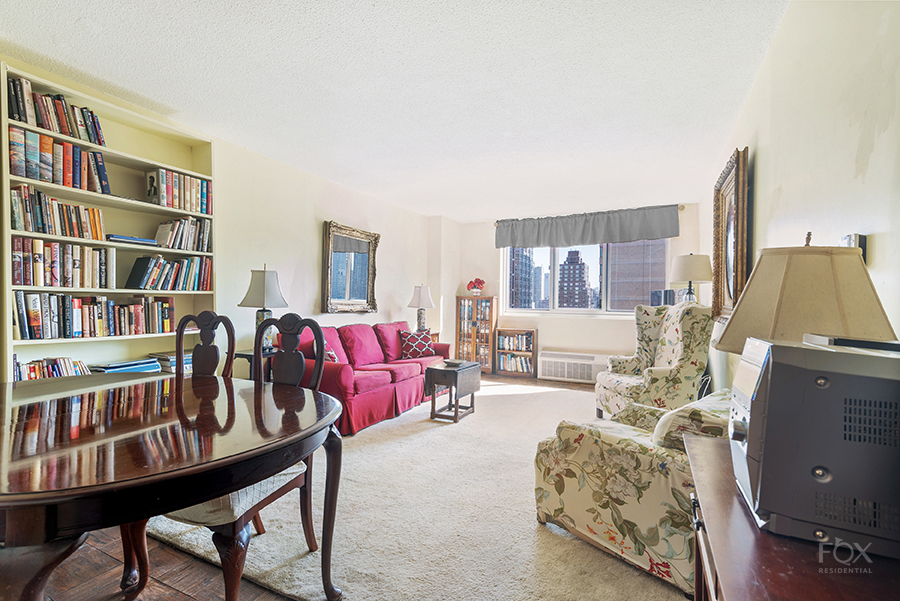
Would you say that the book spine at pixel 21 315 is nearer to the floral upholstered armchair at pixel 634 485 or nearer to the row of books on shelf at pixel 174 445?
the row of books on shelf at pixel 174 445

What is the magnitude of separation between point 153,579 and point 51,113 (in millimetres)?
2513

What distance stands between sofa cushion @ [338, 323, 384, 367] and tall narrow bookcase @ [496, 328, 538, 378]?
2184 mm

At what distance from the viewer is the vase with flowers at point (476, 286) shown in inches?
256

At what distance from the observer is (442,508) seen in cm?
234

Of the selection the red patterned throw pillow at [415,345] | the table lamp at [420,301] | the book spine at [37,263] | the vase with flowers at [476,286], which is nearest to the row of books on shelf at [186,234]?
the book spine at [37,263]

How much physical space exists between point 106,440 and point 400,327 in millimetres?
4220

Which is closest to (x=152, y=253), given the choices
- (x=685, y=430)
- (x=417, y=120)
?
(x=417, y=120)

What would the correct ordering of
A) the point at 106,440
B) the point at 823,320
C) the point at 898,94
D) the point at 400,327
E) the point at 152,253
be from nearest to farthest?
the point at 823,320 < the point at 898,94 < the point at 106,440 < the point at 152,253 < the point at 400,327

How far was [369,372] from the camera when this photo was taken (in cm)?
399

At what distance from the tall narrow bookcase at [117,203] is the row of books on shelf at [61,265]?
3 cm

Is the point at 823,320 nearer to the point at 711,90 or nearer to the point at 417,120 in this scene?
the point at 711,90

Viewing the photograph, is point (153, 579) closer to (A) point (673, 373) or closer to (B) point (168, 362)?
(B) point (168, 362)

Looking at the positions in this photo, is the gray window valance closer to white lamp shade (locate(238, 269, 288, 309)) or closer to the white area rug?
the white area rug

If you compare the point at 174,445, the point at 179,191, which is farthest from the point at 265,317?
the point at 174,445
